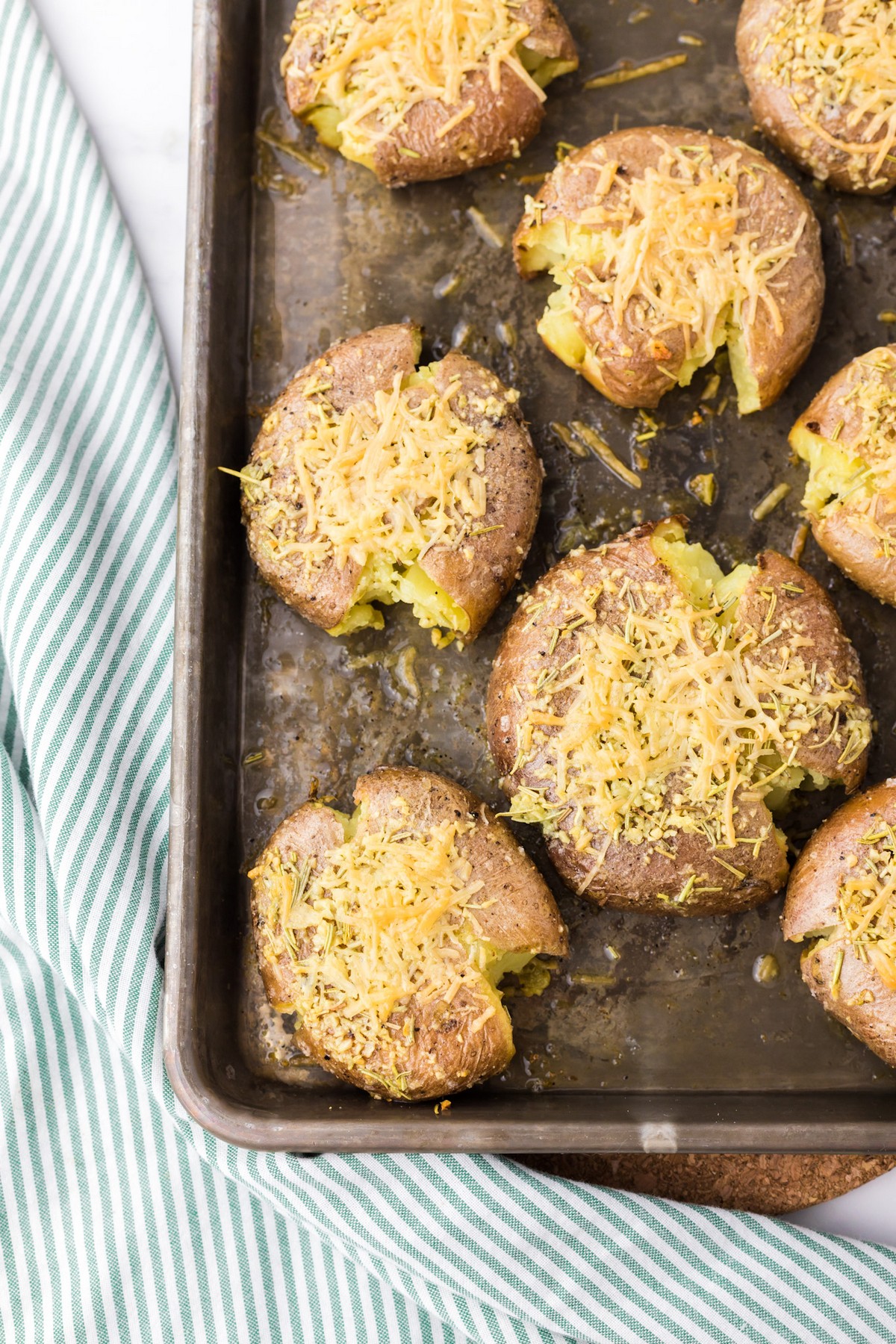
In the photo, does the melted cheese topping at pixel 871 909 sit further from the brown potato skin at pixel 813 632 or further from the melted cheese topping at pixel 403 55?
the melted cheese topping at pixel 403 55

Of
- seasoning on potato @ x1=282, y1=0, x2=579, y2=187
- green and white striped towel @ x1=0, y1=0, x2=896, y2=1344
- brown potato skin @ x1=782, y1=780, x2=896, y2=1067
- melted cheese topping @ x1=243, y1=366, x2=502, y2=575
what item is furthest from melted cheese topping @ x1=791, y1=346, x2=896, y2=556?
green and white striped towel @ x1=0, y1=0, x2=896, y2=1344

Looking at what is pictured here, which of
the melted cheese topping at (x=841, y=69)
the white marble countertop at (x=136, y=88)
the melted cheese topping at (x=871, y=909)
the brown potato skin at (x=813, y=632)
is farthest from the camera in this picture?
the white marble countertop at (x=136, y=88)

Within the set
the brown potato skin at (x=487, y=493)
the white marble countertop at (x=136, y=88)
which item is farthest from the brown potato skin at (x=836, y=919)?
the white marble countertop at (x=136, y=88)

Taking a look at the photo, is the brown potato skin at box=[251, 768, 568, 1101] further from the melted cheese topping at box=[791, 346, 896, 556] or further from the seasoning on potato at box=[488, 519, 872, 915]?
the melted cheese topping at box=[791, 346, 896, 556]

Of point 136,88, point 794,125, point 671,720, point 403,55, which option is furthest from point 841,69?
point 136,88

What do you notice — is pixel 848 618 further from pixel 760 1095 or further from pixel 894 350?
pixel 760 1095

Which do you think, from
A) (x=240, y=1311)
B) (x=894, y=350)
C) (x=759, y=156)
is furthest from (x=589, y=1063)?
(x=759, y=156)

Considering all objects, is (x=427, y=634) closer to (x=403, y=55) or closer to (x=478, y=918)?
(x=478, y=918)
